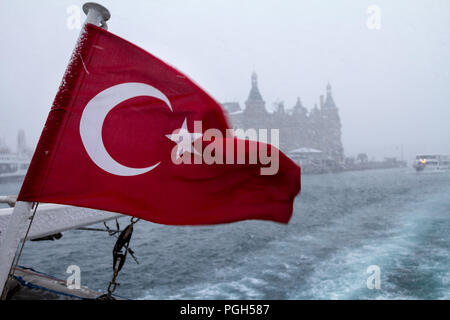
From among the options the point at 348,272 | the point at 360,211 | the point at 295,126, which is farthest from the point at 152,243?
the point at 295,126

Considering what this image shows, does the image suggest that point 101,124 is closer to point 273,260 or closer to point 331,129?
point 273,260

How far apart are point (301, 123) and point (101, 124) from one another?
12129cm

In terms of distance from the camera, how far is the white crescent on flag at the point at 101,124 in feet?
5.71

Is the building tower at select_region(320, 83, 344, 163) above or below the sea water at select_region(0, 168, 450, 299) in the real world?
above

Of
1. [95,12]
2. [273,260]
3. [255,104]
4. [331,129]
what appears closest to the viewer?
[95,12]

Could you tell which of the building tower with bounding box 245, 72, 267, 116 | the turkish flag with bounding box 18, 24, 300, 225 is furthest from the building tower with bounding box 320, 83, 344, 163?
the turkish flag with bounding box 18, 24, 300, 225

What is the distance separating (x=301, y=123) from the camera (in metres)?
118

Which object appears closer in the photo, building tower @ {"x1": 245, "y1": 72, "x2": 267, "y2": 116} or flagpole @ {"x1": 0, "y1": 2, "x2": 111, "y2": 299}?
flagpole @ {"x1": 0, "y1": 2, "x2": 111, "y2": 299}

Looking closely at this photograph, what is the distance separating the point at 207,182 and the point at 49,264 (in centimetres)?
1551

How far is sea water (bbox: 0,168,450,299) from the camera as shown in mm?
9461

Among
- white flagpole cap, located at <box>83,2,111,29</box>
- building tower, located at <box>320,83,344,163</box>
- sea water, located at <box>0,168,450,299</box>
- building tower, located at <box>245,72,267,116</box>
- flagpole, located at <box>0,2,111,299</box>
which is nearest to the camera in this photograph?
flagpole, located at <box>0,2,111,299</box>

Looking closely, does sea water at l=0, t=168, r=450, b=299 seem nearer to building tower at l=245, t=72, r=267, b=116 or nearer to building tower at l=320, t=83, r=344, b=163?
building tower at l=245, t=72, r=267, b=116

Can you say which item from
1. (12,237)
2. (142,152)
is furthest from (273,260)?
(12,237)

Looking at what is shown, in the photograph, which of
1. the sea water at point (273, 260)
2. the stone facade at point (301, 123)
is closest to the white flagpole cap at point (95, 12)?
the sea water at point (273, 260)
